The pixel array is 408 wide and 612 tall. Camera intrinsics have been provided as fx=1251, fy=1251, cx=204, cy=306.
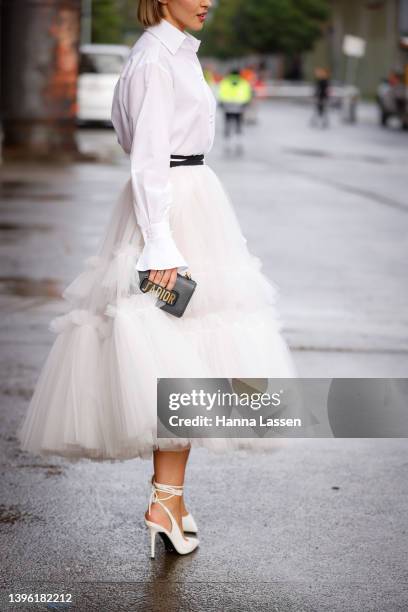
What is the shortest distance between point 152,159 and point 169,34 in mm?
430

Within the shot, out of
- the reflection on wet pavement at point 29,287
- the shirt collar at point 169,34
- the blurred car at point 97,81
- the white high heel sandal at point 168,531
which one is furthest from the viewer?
the blurred car at point 97,81

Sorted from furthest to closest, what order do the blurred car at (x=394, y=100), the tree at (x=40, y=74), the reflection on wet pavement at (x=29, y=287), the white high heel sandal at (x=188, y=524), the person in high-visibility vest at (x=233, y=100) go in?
the blurred car at (x=394, y=100) < the person in high-visibility vest at (x=233, y=100) < the tree at (x=40, y=74) < the reflection on wet pavement at (x=29, y=287) < the white high heel sandal at (x=188, y=524)

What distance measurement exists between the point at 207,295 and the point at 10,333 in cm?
389

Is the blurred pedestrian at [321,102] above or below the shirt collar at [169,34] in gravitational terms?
below

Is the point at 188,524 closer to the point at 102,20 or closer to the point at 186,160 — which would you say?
the point at 186,160

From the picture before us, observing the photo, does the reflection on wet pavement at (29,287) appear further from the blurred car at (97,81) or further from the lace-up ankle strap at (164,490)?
the blurred car at (97,81)

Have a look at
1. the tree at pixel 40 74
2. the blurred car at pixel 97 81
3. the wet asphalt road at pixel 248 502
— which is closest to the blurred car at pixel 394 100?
the blurred car at pixel 97 81

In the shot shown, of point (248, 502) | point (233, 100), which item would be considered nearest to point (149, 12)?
point (248, 502)

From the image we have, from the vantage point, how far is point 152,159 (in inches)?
152

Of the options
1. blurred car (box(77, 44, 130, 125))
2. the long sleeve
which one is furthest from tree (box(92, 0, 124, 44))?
the long sleeve

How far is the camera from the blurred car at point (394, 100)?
124ft

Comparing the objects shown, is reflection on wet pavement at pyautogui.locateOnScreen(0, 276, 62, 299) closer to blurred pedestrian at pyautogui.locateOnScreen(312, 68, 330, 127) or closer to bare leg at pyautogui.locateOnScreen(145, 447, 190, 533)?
bare leg at pyautogui.locateOnScreen(145, 447, 190, 533)

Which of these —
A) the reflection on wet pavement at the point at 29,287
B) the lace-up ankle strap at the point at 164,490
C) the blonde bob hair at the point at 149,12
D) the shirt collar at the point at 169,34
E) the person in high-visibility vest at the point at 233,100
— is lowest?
the person in high-visibility vest at the point at 233,100

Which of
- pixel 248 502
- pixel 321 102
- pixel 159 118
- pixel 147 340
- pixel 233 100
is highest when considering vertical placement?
pixel 159 118
